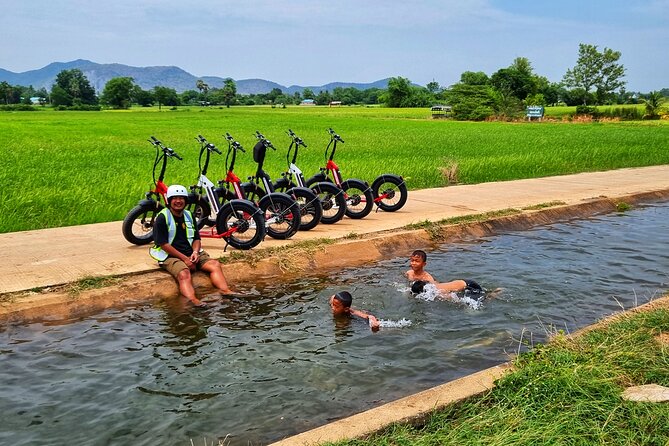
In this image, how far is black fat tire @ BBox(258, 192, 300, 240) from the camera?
8.85 m

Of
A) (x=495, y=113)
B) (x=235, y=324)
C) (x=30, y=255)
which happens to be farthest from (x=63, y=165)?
(x=495, y=113)

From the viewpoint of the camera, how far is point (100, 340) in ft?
19.4

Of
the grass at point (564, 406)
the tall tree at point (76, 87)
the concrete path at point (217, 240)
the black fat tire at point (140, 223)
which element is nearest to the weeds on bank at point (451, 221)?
the concrete path at point (217, 240)

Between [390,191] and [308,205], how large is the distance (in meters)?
2.42

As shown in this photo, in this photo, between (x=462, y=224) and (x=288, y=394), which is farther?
(x=462, y=224)

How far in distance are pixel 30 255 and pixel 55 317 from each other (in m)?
1.84

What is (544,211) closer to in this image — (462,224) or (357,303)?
(462,224)

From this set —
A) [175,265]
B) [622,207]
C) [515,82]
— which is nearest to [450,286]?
[175,265]

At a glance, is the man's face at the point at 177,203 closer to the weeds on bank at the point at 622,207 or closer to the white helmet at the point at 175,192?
the white helmet at the point at 175,192

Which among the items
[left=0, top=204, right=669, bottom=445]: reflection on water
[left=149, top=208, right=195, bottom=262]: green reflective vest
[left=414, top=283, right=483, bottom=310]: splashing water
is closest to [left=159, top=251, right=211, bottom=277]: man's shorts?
[left=149, top=208, right=195, bottom=262]: green reflective vest

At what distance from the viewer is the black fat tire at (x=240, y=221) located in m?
8.29

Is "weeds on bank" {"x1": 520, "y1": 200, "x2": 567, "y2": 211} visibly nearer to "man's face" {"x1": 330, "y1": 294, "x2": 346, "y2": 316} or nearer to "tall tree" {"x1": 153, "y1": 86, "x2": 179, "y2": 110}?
"man's face" {"x1": 330, "y1": 294, "x2": 346, "y2": 316}

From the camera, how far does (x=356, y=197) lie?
1075 cm

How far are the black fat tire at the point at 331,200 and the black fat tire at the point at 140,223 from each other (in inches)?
111
